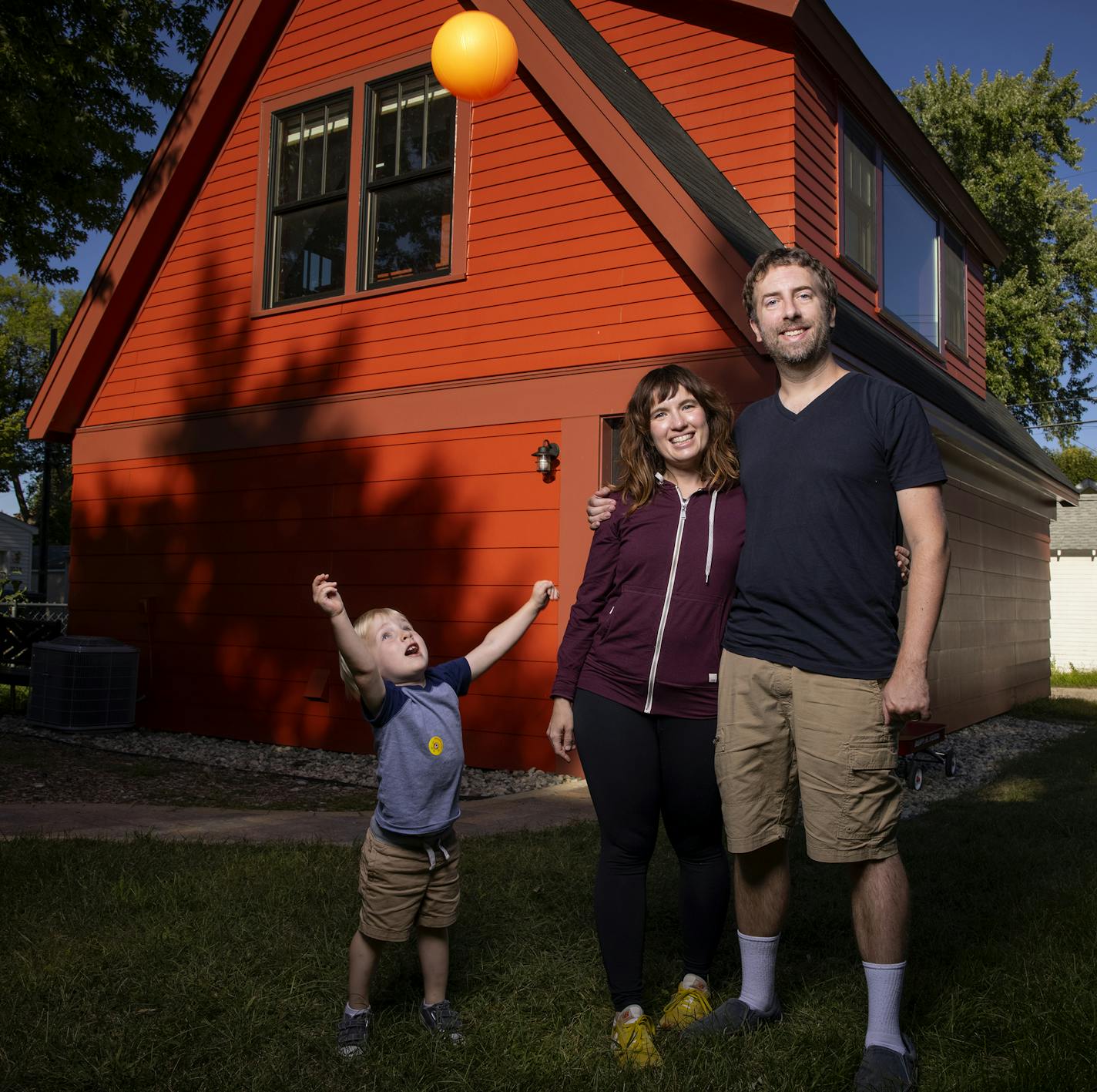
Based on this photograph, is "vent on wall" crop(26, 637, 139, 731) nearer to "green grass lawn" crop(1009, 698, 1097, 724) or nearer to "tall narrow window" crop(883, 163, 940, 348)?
"tall narrow window" crop(883, 163, 940, 348)

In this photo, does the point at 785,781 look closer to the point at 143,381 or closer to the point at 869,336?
the point at 869,336

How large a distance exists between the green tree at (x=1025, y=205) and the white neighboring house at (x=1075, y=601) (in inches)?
225

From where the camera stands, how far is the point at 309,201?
9.25 m

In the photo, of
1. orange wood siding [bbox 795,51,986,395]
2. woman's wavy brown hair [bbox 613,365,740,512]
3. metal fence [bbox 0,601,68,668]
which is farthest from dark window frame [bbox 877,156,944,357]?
metal fence [bbox 0,601,68,668]

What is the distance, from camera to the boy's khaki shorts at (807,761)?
255 centimetres

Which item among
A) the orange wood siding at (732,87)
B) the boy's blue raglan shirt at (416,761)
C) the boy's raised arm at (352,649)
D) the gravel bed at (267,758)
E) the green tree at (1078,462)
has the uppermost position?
the green tree at (1078,462)

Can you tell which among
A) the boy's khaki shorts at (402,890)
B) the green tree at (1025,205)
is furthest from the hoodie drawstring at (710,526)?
the green tree at (1025,205)

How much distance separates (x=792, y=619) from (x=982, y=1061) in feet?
4.02

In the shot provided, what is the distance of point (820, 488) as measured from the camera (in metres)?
2.65

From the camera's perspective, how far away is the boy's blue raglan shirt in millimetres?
2842

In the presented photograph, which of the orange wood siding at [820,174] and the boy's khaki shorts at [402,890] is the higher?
the orange wood siding at [820,174]

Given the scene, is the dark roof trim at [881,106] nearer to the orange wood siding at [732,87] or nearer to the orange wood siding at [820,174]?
the orange wood siding at [820,174]

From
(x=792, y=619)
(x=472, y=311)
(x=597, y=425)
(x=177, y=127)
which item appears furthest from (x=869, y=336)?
(x=177, y=127)

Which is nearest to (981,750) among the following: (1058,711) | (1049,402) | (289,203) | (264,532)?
(1058,711)
